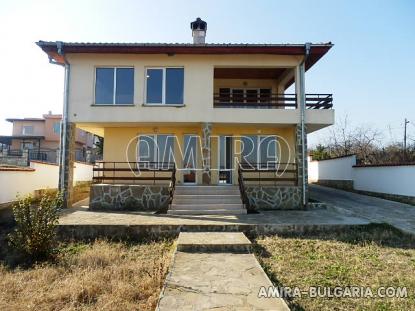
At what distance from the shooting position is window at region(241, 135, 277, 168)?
1648 centimetres

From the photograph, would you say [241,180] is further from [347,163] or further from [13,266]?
[347,163]

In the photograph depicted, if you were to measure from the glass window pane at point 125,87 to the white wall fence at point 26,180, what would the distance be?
5452 mm

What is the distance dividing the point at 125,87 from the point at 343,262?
11400 mm

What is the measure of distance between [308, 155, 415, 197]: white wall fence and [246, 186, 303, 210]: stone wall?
18.7 ft

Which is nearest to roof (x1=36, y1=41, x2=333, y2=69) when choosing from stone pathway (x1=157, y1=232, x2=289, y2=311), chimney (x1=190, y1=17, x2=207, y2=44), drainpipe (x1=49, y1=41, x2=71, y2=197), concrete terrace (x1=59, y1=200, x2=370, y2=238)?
drainpipe (x1=49, y1=41, x2=71, y2=197)

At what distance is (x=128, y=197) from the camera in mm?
13883

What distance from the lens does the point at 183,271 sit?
633cm

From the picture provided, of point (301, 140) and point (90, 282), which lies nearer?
point (90, 282)

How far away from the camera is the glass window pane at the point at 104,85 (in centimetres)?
1457

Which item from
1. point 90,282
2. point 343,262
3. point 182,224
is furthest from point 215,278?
point 182,224

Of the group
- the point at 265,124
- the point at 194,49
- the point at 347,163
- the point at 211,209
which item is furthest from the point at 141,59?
the point at 347,163

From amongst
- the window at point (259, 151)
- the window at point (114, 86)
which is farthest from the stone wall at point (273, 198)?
the window at point (114, 86)

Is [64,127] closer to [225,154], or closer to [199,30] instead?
[225,154]

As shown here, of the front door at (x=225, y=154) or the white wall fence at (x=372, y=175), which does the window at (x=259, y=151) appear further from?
the white wall fence at (x=372, y=175)
